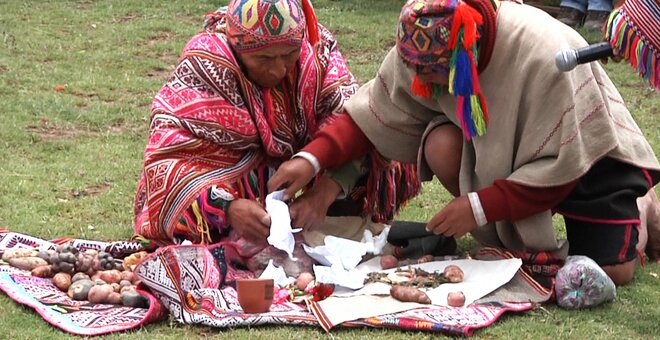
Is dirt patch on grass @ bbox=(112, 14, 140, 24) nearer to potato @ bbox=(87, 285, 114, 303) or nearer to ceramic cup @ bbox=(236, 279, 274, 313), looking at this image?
potato @ bbox=(87, 285, 114, 303)

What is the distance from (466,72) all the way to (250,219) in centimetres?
103

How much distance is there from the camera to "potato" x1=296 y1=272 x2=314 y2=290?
4188mm

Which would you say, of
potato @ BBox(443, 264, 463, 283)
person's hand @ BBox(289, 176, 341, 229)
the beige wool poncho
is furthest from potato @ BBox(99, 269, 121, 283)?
the beige wool poncho

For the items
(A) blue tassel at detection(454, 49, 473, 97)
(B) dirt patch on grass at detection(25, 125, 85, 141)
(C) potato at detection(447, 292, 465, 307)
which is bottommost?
(B) dirt patch on grass at detection(25, 125, 85, 141)

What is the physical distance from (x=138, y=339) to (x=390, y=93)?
1.50 meters

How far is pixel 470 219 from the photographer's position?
409 centimetres

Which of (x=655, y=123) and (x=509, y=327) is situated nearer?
(x=509, y=327)

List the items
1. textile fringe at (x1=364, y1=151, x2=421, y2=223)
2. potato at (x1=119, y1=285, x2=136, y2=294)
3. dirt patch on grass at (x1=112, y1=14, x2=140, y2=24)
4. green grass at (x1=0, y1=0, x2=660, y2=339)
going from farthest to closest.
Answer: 1. dirt patch on grass at (x1=112, y1=14, x2=140, y2=24)
2. textile fringe at (x1=364, y1=151, x2=421, y2=223)
3. potato at (x1=119, y1=285, x2=136, y2=294)
4. green grass at (x1=0, y1=0, x2=660, y2=339)

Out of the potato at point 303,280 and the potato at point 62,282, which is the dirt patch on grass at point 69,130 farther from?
the potato at point 303,280

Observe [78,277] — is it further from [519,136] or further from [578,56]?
[578,56]

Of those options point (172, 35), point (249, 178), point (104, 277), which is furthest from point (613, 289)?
point (172, 35)

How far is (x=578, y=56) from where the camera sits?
Answer: 11.0 feet

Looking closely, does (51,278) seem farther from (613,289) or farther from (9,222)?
(613,289)

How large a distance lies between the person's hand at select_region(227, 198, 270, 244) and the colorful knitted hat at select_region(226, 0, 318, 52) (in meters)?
0.61
